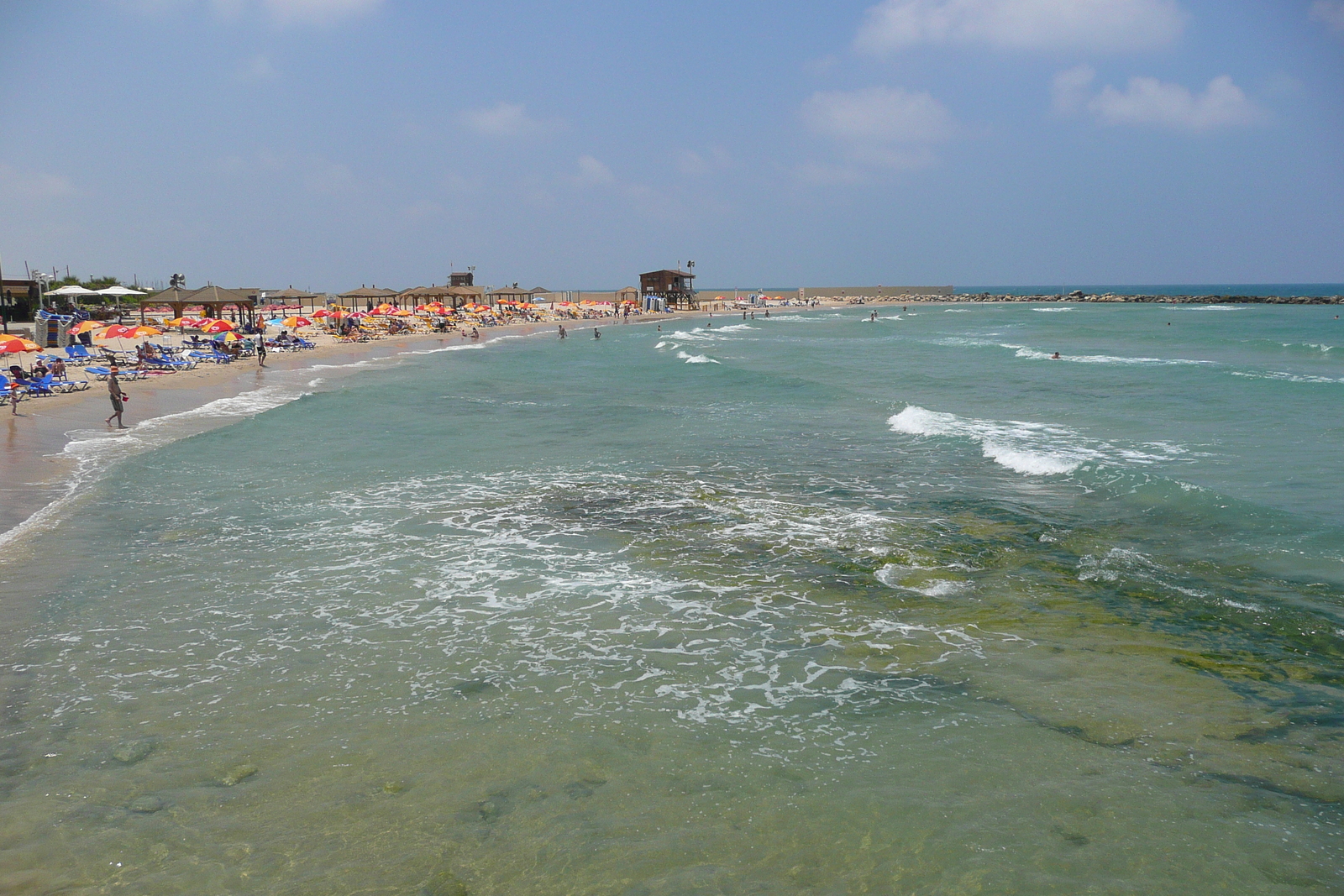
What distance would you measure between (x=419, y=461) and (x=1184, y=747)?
46.8 ft

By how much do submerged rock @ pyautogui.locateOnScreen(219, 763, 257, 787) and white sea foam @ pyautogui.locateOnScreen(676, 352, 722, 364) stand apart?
3450 cm

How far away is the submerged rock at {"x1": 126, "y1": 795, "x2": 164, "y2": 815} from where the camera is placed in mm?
5578

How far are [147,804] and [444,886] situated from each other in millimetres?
2311

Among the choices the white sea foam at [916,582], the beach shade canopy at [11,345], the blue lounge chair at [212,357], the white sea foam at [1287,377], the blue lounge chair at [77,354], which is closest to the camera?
the white sea foam at [916,582]

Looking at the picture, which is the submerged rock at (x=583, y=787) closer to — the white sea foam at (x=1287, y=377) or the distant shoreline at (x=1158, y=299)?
the white sea foam at (x=1287, y=377)

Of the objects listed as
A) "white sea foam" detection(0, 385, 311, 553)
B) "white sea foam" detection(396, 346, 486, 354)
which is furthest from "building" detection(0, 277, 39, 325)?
"white sea foam" detection(0, 385, 311, 553)

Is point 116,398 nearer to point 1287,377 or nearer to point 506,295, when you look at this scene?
point 1287,377

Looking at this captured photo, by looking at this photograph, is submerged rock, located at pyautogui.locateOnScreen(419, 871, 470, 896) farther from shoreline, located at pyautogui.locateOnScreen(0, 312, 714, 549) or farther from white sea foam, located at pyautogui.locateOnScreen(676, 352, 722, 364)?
white sea foam, located at pyautogui.locateOnScreen(676, 352, 722, 364)

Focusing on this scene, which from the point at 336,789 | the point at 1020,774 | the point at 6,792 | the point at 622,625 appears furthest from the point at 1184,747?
the point at 6,792

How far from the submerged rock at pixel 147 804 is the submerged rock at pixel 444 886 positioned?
2094mm

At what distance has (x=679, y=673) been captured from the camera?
25.3ft

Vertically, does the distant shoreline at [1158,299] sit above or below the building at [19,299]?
above

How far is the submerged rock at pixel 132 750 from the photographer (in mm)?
6148

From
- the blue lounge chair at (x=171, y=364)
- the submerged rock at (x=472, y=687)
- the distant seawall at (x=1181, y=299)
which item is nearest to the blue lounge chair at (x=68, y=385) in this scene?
the blue lounge chair at (x=171, y=364)
